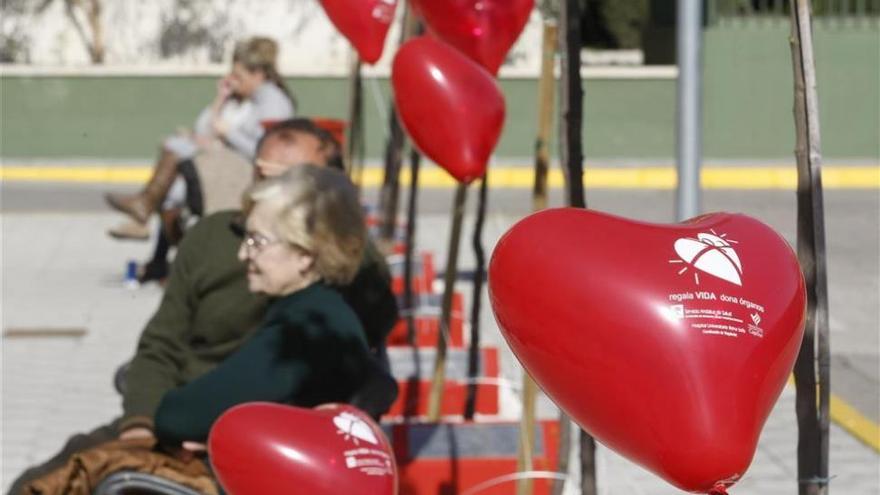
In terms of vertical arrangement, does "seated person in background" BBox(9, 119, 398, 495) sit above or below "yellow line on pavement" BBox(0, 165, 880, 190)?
above

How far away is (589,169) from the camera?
2008 cm

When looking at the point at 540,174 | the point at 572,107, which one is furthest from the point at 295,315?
the point at 540,174

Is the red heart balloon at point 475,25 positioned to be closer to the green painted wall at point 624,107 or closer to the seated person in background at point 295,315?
the seated person in background at point 295,315

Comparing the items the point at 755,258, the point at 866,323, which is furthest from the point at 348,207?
the point at 866,323

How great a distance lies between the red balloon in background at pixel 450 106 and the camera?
446 cm

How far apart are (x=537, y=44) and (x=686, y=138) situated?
15197 millimetres

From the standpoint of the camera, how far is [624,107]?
67.0 feet

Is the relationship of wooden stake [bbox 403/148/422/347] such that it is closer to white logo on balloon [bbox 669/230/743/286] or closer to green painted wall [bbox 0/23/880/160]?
white logo on balloon [bbox 669/230/743/286]

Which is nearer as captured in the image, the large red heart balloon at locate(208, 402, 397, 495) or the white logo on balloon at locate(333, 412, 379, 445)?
the large red heart balloon at locate(208, 402, 397, 495)

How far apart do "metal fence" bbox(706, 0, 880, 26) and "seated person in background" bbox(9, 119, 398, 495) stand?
15.7m

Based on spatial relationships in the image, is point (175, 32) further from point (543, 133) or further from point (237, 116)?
point (543, 133)

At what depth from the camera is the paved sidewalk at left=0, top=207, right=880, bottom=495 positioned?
6.69 meters

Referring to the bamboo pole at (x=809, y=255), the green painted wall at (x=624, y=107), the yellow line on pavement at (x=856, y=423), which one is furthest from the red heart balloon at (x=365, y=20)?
the green painted wall at (x=624, y=107)

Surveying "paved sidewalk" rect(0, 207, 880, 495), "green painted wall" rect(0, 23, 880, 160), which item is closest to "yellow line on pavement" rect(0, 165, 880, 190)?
"green painted wall" rect(0, 23, 880, 160)
